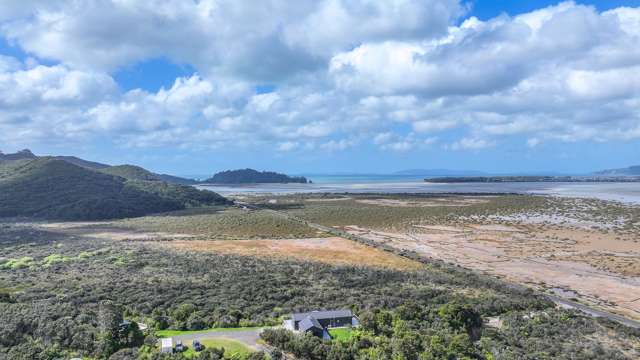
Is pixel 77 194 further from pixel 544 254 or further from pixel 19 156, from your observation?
pixel 544 254

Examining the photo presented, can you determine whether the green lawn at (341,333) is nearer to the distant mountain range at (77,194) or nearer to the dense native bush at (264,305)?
the dense native bush at (264,305)

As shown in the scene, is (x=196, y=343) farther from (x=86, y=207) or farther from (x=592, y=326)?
(x=86, y=207)

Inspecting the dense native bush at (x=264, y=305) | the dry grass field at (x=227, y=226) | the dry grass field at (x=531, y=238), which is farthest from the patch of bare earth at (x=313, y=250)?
the dry grass field at (x=531, y=238)

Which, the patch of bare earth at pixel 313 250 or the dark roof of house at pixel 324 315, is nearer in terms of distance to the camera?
the dark roof of house at pixel 324 315

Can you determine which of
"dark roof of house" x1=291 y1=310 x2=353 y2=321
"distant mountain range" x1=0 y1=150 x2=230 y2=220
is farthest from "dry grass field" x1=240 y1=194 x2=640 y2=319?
"distant mountain range" x1=0 y1=150 x2=230 y2=220

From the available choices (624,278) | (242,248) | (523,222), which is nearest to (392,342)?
(624,278)
